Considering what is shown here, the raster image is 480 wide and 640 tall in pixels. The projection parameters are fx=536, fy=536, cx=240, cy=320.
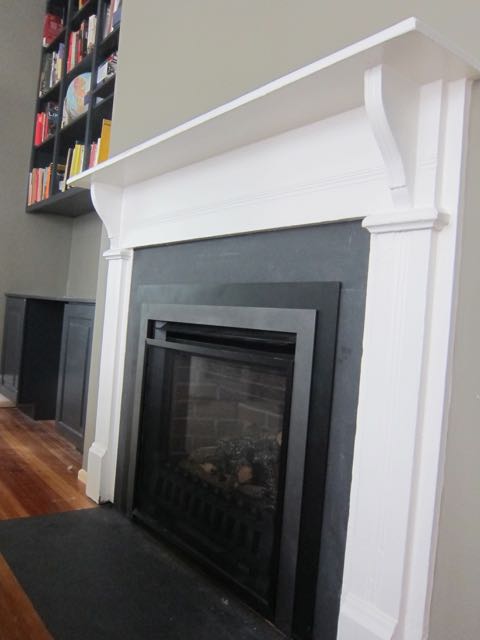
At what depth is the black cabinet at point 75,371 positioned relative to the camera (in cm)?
267

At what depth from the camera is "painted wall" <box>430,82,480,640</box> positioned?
994mm

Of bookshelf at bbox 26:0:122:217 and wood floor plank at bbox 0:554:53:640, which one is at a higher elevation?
bookshelf at bbox 26:0:122:217

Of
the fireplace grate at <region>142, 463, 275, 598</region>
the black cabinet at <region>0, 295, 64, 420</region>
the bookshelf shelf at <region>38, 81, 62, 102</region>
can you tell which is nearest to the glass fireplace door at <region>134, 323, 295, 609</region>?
the fireplace grate at <region>142, 463, 275, 598</region>

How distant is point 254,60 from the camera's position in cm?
157

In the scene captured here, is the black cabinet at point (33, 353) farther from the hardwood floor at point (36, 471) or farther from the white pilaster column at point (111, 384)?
the white pilaster column at point (111, 384)

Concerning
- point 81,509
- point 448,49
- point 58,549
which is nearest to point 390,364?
point 448,49

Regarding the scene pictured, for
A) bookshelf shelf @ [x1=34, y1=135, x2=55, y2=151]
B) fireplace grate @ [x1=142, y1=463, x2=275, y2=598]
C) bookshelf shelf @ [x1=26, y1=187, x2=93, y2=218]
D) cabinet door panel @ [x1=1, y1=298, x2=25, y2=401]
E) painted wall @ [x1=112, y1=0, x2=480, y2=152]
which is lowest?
fireplace grate @ [x1=142, y1=463, x2=275, y2=598]

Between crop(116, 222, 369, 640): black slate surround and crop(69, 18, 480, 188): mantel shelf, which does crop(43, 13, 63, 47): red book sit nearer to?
crop(69, 18, 480, 188): mantel shelf

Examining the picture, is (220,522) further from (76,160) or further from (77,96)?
(77,96)

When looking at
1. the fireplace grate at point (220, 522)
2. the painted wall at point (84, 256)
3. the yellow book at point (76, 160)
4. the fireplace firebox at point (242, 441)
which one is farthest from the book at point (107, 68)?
the fireplace grate at point (220, 522)

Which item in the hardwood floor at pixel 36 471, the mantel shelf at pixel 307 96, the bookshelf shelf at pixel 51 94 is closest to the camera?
the mantel shelf at pixel 307 96

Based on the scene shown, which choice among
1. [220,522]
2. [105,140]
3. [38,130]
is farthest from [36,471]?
[38,130]

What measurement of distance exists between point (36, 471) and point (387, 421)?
1.87 meters

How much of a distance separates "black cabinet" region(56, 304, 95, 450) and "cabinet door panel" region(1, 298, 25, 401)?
2.16 ft
